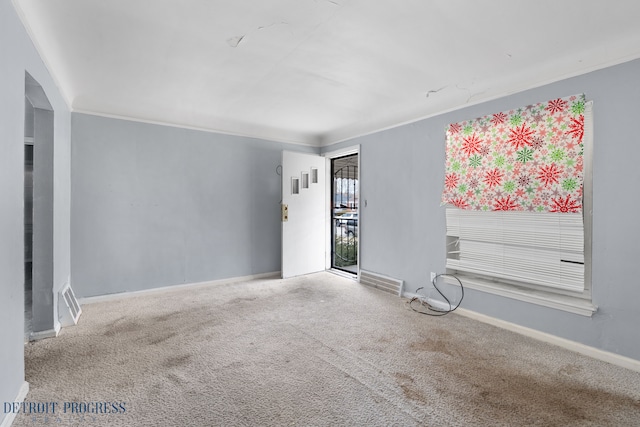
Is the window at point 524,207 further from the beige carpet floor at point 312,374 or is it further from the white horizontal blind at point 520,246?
the beige carpet floor at point 312,374

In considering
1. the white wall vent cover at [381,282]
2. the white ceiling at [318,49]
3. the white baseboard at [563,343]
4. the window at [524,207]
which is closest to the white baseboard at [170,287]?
the white wall vent cover at [381,282]

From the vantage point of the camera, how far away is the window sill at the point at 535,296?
2426 mm

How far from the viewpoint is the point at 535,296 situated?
8.80ft

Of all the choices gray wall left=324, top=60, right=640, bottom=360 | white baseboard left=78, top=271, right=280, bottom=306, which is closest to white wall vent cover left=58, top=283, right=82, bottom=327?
white baseboard left=78, top=271, right=280, bottom=306

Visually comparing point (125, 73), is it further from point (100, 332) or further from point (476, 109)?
point (476, 109)

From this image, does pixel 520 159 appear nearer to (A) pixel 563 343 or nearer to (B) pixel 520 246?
(B) pixel 520 246

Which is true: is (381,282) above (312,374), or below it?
above

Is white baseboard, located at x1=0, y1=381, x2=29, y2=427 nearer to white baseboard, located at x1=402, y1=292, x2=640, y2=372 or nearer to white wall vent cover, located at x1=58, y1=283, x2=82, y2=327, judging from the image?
white wall vent cover, located at x1=58, y1=283, x2=82, y2=327

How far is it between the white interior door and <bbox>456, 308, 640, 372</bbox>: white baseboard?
2429mm

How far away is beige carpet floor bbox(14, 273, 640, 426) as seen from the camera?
1709mm

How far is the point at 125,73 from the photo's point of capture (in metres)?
2.80

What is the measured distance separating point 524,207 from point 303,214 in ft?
9.70

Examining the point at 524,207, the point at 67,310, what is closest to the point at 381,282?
the point at 524,207

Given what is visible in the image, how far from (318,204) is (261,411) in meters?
3.55
